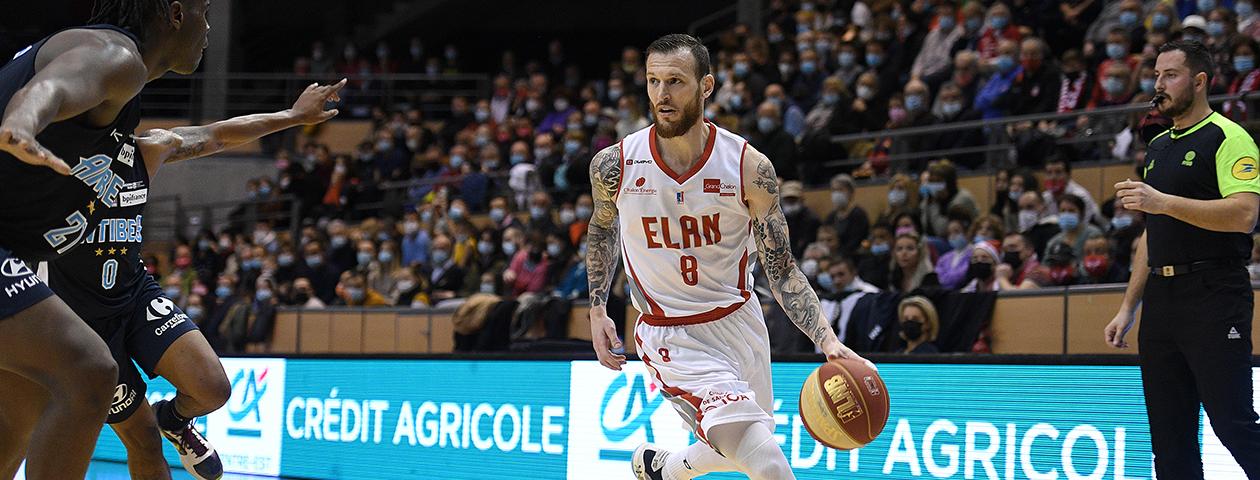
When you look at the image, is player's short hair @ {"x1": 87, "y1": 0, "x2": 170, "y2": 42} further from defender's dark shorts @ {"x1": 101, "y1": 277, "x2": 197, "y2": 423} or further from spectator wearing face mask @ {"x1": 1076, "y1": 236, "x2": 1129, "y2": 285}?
spectator wearing face mask @ {"x1": 1076, "y1": 236, "x2": 1129, "y2": 285}

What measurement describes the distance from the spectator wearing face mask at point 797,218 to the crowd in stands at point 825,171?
3 centimetres

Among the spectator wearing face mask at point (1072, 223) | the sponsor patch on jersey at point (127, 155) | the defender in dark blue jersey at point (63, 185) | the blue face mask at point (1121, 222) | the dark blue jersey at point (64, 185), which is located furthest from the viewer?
the spectator wearing face mask at point (1072, 223)

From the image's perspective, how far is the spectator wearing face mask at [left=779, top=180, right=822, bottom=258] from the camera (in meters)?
12.8

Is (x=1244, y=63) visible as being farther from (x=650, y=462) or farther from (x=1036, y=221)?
(x=650, y=462)

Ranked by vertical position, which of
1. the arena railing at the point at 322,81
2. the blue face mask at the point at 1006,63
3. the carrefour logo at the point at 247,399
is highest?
the arena railing at the point at 322,81

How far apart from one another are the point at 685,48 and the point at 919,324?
5094 mm

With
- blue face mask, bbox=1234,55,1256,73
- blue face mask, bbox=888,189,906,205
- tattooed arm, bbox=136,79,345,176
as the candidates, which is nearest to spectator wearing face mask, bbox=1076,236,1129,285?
blue face mask, bbox=1234,55,1256,73

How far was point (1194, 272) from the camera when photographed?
209 inches

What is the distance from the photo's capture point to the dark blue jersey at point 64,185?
14.3 ft

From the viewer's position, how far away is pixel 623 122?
55.5 ft

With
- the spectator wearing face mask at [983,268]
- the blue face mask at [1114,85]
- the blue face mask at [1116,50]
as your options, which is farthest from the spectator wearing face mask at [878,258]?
the blue face mask at [1116,50]

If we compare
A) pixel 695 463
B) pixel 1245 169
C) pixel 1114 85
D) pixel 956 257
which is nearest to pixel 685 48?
pixel 695 463

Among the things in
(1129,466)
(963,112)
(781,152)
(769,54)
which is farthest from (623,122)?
(1129,466)

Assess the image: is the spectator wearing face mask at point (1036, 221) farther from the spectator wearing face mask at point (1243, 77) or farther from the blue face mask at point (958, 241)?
the spectator wearing face mask at point (1243, 77)
